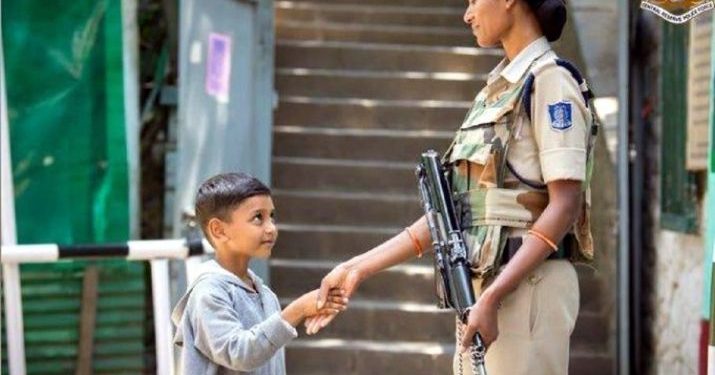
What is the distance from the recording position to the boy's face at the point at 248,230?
3496 mm

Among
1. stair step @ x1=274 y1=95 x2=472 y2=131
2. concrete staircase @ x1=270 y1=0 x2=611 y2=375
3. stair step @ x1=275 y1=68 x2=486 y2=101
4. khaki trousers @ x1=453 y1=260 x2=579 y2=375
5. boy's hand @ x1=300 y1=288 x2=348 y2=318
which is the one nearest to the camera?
Answer: khaki trousers @ x1=453 y1=260 x2=579 y2=375

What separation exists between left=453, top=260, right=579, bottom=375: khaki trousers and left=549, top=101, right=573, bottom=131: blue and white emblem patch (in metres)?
0.35

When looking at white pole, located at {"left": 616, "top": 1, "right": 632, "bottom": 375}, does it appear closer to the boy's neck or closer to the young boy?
the young boy

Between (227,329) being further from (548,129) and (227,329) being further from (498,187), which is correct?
(548,129)

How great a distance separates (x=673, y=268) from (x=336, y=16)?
4.59 metres

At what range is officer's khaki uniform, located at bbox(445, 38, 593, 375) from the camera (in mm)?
3277

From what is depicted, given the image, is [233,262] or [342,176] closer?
[233,262]

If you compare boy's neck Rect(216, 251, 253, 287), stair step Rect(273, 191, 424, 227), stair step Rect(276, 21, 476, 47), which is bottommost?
stair step Rect(273, 191, 424, 227)

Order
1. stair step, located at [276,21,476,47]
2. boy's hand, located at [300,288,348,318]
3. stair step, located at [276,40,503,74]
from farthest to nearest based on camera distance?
stair step, located at [276,21,476,47]
stair step, located at [276,40,503,74]
boy's hand, located at [300,288,348,318]

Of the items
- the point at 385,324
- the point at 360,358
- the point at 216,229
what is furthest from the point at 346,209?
the point at 216,229

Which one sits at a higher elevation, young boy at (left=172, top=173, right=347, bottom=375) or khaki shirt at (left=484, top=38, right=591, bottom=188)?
khaki shirt at (left=484, top=38, right=591, bottom=188)

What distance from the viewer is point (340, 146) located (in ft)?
30.1

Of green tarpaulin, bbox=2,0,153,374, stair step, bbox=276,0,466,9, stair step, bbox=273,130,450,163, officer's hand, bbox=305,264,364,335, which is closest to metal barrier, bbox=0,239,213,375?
green tarpaulin, bbox=2,0,153,374

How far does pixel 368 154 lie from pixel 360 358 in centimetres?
206
